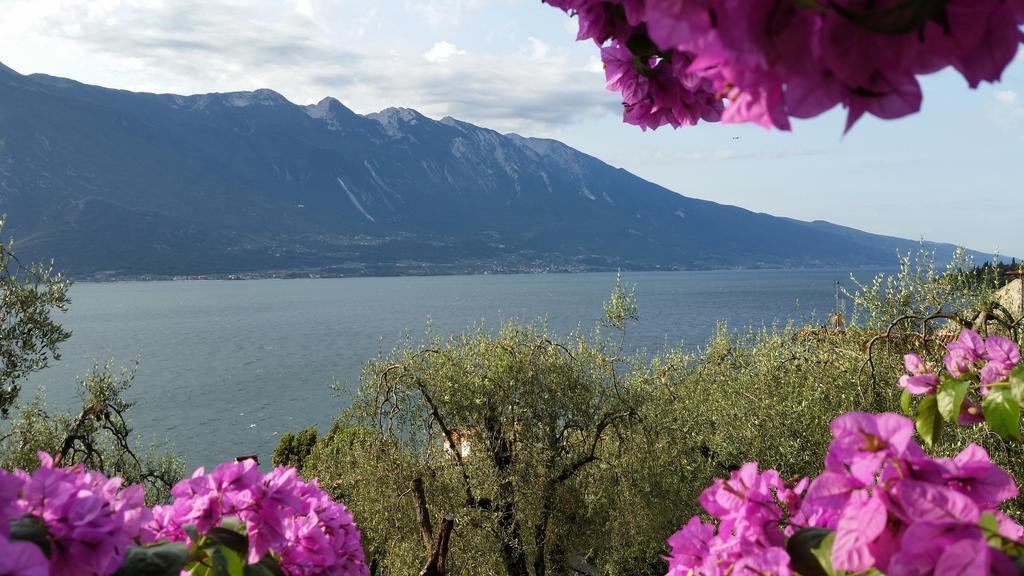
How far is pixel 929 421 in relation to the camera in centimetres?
285

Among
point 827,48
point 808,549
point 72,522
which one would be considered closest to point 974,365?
point 808,549

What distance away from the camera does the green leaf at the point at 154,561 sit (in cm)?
213

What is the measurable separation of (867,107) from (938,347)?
11.7m

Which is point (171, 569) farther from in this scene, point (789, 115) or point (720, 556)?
point (789, 115)

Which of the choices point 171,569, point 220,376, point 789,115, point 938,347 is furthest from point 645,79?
point 220,376

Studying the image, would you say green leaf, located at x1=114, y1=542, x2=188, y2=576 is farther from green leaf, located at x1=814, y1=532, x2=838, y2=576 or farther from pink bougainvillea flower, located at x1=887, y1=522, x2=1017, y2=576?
pink bougainvillea flower, located at x1=887, y1=522, x2=1017, y2=576

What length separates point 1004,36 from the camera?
3.24 feet

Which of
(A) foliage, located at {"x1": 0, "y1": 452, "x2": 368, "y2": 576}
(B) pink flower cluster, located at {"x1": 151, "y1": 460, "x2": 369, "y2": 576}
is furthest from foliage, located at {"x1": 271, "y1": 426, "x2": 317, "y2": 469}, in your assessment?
(B) pink flower cluster, located at {"x1": 151, "y1": 460, "x2": 369, "y2": 576}

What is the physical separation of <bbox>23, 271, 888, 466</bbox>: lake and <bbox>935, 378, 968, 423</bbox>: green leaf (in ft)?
55.7

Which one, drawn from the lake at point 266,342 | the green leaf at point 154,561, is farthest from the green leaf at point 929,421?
the lake at point 266,342

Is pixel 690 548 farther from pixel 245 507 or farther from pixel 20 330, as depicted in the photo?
pixel 20 330

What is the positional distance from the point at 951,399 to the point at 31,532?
3.03 meters

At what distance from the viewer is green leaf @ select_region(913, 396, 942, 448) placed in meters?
2.78

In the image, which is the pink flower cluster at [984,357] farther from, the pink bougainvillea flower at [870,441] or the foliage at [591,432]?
the foliage at [591,432]
